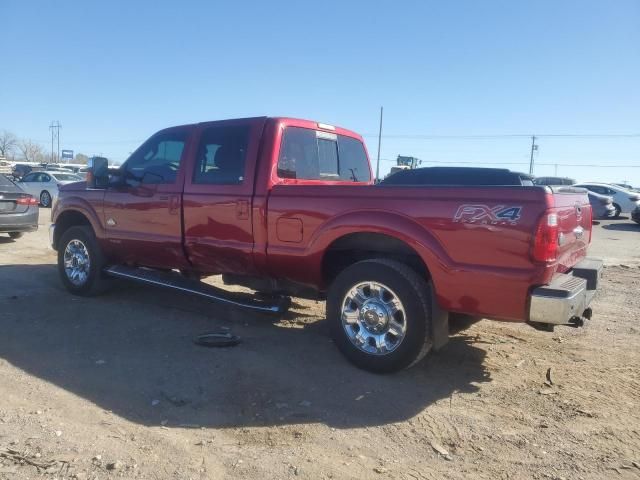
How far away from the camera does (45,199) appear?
68.4ft

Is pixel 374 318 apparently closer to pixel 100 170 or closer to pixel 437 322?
pixel 437 322

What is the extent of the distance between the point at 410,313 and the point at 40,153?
13719cm

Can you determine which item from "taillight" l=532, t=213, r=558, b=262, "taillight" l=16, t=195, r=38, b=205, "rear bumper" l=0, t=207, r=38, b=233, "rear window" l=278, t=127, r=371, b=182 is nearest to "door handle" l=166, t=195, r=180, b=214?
"rear window" l=278, t=127, r=371, b=182

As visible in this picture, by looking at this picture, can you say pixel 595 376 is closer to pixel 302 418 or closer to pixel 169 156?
pixel 302 418

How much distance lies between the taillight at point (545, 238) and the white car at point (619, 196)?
21.9 m

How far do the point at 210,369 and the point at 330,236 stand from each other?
1.45 m

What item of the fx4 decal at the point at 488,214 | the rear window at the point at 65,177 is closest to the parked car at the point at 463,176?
the fx4 decal at the point at 488,214

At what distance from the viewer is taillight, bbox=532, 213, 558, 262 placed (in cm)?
341

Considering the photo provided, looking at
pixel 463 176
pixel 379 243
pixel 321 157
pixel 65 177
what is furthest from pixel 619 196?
pixel 65 177

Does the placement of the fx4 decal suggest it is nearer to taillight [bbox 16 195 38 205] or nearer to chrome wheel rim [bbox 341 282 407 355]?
chrome wheel rim [bbox 341 282 407 355]

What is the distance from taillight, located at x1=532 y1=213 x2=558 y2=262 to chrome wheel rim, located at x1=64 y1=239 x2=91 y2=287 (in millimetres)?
5116

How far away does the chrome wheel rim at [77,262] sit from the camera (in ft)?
21.0

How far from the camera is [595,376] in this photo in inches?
170

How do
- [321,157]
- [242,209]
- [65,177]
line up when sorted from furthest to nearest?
[65,177] < [321,157] < [242,209]
